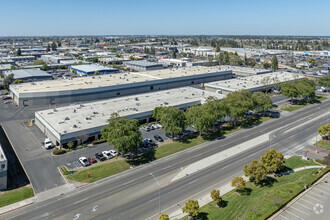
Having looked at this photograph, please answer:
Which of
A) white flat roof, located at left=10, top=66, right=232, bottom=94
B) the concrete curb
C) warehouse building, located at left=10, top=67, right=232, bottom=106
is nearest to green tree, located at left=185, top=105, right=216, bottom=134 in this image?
the concrete curb

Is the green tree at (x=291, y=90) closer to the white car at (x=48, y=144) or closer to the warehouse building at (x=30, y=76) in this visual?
the white car at (x=48, y=144)

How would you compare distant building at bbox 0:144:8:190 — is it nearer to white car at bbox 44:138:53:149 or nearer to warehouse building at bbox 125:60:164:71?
white car at bbox 44:138:53:149

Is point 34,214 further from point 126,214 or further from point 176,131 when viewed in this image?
point 176,131

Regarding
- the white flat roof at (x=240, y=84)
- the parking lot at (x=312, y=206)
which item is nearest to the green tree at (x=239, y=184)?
the parking lot at (x=312, y=206)

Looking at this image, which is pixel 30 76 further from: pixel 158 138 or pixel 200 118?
pixel 200 118

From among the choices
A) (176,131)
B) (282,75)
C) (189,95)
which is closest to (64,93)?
(189,95)

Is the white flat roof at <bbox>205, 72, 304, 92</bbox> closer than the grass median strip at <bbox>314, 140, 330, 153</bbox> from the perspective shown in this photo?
No
